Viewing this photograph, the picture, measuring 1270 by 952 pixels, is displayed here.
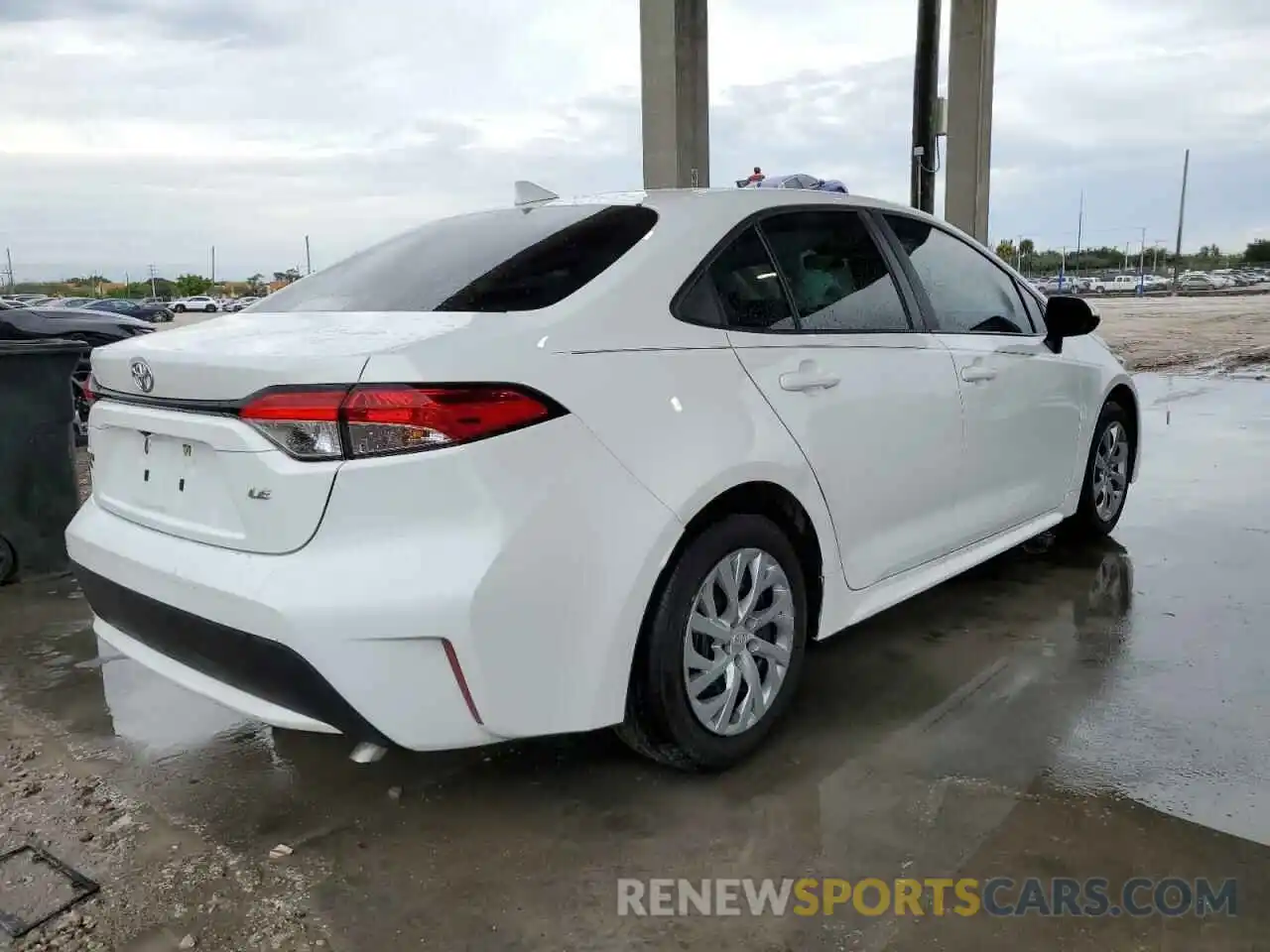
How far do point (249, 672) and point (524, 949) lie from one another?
2.68ft

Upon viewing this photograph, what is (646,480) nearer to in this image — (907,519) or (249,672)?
(249,672)

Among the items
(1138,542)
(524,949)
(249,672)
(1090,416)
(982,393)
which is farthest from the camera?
(1138,542)

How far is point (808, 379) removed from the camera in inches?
110

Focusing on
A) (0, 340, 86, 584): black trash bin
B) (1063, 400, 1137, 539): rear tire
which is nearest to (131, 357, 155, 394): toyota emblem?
(0, 340, 86, 584): black trash bin

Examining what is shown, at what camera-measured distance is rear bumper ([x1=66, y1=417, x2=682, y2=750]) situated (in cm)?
208

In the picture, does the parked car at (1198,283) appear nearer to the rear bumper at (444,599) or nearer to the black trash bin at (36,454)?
the black trash bin at (36,454)

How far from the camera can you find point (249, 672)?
2.22 meters

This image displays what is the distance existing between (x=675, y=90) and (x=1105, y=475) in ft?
33.8

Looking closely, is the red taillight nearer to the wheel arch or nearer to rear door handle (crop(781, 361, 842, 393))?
the wheel arch

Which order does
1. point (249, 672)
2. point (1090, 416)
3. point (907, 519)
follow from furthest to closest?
point (1090, 416) < point (907, 519) < point (249, 672)

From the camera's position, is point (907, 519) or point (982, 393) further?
point (982, 393)

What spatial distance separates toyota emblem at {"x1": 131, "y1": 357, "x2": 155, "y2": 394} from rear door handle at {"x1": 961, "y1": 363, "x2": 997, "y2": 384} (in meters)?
2.45

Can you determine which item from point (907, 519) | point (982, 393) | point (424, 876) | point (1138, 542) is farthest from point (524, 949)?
point (1138, 542)

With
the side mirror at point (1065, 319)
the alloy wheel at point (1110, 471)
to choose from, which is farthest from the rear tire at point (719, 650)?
the alloy wheel at point (1110, 471)
